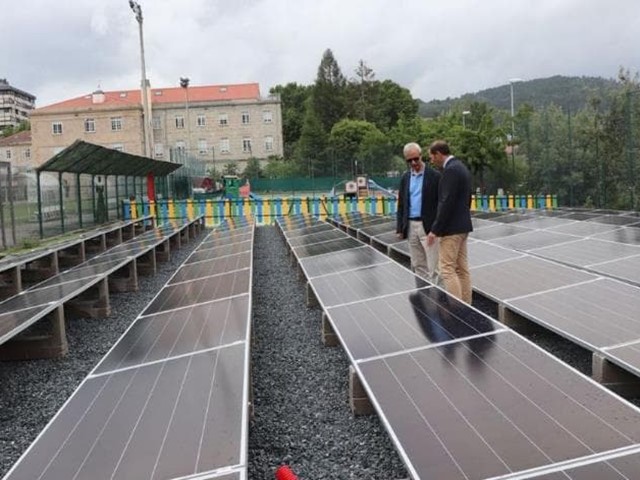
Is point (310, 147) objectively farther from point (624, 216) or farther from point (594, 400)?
point (594, 400)

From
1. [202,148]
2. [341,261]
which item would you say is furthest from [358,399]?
[202,148]

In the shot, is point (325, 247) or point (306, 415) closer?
point (306, 415)

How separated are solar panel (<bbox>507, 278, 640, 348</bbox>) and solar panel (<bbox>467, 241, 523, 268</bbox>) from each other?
2103 mm

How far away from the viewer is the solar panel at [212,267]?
8.73 m

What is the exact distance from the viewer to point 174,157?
35.1 m

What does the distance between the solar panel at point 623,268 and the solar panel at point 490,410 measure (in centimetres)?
313

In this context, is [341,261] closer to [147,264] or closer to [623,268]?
[623,268]

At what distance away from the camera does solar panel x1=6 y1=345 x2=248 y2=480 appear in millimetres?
3010

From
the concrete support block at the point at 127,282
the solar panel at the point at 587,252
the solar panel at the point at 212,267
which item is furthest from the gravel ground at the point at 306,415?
the concrete support block at the point at 127,282

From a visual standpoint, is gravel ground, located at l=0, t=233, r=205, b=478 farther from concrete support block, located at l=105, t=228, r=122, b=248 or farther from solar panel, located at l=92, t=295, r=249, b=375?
concrete support block, located at l=105, t=228, r=122, b=248

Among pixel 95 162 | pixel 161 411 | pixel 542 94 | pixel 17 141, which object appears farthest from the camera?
pixel 542 94

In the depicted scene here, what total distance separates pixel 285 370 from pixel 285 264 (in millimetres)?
7371

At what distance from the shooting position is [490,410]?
3.34 meters

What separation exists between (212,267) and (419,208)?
9.86ft
